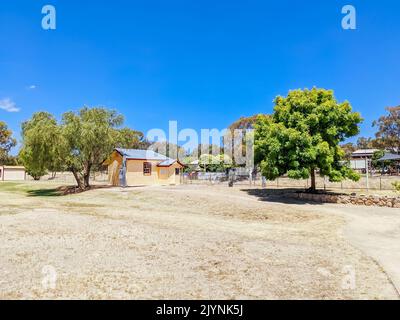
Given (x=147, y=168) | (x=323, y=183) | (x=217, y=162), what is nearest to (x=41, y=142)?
(x=147, y=168)

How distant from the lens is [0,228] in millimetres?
10273

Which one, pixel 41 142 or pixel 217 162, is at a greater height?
pixel 41 142

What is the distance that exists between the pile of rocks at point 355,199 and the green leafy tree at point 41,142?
21.2 m

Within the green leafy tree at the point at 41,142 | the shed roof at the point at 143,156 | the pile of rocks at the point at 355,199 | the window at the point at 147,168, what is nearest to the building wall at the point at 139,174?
the window at the point at 147,168

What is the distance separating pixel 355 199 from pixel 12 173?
57.2m

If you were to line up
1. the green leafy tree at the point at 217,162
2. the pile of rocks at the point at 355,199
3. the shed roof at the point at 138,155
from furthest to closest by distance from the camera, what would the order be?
1. the green leafy tree at the point at 217,162
2. the shed roof at the point at 138,155
3. the pile of rocks at the point at 355,199

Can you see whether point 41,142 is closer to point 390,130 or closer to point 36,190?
point 36,190

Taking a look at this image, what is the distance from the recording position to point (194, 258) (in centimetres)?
732

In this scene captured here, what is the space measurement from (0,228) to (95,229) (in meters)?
3.35

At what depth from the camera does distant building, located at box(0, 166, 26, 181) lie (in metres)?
52.7

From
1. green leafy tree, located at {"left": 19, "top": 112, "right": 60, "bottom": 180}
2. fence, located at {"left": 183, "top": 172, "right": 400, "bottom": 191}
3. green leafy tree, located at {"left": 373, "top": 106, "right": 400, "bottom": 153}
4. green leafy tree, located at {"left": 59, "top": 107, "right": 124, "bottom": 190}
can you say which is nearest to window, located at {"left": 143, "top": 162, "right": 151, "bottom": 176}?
green leafy tree, located at {"left": 59, "top": 107, "right": 124, "bottom": 190}

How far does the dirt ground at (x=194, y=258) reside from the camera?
17.7ft

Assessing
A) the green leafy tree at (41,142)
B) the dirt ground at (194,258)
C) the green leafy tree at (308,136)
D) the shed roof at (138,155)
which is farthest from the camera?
the shed roof at (138,155)

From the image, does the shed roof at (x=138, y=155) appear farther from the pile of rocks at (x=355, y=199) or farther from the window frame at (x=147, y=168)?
the pile of rocks at (x=355, y=199)
